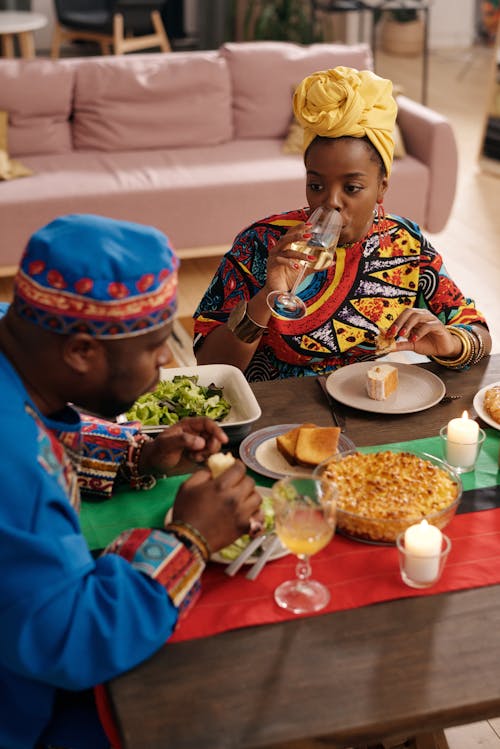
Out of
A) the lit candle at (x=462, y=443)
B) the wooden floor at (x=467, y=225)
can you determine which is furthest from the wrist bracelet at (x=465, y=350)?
the wooden floor at (x=467, y=225)

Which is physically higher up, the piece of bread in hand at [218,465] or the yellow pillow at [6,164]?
the piece of bread in hand at [218,465]

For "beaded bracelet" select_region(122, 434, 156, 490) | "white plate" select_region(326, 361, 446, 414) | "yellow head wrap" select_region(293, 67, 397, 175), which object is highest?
"yellow head wrap" select_region(293, 67, 397, 175)

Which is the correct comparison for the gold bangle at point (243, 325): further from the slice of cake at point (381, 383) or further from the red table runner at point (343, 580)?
the red table runner at point (343, 580)

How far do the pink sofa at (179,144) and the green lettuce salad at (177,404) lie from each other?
2.80m

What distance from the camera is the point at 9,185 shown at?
4.61 meters

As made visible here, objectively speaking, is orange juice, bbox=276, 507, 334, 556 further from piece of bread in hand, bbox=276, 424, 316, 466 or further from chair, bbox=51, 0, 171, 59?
chair, bbox=51, 0, 171, 59

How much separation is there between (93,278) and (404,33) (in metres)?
9.20

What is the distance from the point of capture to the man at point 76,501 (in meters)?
1.22

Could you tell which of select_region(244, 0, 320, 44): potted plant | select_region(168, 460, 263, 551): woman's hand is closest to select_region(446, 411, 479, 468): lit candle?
select_region(168, 460, 263, 551): woman's hand

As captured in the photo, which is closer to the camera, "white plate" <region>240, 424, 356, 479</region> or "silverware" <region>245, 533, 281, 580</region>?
"silverware" <region>245, 533, 281, 580</region>

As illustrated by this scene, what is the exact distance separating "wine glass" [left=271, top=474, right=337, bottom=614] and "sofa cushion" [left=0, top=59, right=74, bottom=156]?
12.9 ft

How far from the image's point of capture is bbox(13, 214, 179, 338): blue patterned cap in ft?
4.09

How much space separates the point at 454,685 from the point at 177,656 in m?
0.36

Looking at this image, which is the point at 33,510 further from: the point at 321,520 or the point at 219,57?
the point at 219,57
